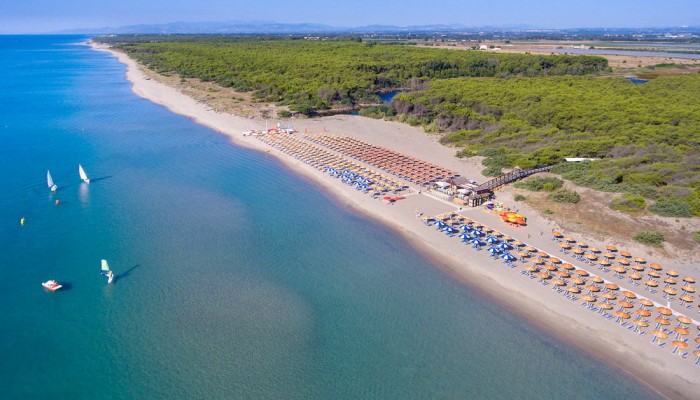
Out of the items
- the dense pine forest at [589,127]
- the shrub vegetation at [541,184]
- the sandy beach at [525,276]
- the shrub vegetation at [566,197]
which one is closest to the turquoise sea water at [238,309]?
the sandy beach at [525,276]

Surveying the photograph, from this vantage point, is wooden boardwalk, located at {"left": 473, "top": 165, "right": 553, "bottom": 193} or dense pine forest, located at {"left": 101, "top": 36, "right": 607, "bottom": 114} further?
dense pine forest, located at {"left": 101, "top": 36, "right": 607, "bottom": 114}

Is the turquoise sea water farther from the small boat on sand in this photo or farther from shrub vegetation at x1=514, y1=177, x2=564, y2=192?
shrub vegetation at x1=514, y1=177, x2=564, y2=192

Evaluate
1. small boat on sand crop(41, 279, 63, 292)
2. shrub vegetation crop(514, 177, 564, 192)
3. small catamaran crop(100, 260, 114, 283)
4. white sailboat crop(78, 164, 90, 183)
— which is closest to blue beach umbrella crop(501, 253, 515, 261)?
shrub vegetation crop(514, 177, 564, 192)

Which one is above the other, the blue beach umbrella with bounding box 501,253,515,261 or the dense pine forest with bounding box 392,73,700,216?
the dense pine forest with bounding box 392,73,700,216

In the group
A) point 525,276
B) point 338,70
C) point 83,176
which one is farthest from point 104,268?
point 338,70

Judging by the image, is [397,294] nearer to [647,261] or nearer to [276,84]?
[647,261]

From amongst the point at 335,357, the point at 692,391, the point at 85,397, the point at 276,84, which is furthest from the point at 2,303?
the point at 276,84
